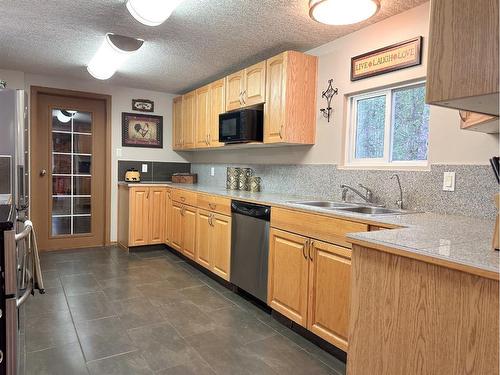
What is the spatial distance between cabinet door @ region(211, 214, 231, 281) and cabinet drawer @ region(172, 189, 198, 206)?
1.65 ft

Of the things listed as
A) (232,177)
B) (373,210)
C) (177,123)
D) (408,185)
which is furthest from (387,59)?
(177,123)

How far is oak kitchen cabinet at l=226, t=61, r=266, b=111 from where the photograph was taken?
320 cm

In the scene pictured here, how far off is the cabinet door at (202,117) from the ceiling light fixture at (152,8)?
6.35 ft

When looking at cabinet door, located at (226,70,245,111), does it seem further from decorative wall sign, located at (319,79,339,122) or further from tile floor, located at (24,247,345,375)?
tile floor, located at (24,247,345,375)

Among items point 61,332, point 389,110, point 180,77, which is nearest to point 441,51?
point 389,110

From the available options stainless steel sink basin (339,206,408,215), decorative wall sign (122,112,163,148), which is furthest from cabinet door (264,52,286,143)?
decorative wall sign (122,112,163,148)

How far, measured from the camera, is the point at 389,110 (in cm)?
259

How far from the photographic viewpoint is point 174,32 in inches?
111

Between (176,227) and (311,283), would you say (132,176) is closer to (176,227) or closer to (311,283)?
(176,227)

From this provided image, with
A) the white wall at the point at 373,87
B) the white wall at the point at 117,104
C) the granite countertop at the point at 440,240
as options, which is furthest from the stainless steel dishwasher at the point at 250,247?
the white wall at the point at 117,104

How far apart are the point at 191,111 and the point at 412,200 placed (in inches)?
120

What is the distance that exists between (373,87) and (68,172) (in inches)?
151

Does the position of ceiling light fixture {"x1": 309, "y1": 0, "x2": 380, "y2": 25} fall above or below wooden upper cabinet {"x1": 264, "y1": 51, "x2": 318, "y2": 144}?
above

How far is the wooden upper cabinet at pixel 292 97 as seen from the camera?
2953mm
